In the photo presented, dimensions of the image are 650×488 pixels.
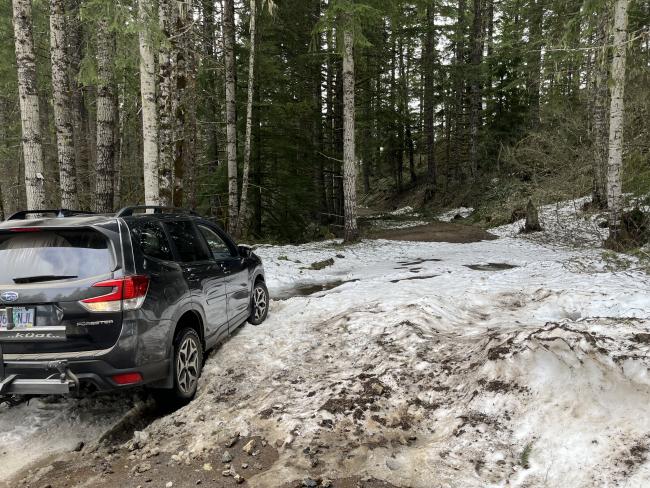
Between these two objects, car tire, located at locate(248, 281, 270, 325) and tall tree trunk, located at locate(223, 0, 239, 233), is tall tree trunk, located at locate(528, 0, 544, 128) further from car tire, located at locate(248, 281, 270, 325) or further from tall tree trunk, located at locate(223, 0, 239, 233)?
car tire, located at locate(248, 281, 270, 325)

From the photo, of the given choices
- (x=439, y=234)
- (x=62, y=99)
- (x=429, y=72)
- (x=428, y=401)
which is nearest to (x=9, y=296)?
(x=428, y=401)

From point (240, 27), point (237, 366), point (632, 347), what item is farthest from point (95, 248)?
point (240, 27)

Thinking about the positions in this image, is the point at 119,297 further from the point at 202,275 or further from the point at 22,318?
the point at 202,275

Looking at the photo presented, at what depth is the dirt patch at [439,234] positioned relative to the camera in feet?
57.7

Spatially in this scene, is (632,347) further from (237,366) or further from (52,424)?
(52,424)

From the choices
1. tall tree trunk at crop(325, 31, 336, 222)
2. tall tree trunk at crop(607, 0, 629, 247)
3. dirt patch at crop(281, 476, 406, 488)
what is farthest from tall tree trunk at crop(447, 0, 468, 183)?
dirt patch at crop(281, 476, 406, 488)

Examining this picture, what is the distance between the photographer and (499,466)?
3221mm

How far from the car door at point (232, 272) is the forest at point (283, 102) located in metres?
4.05

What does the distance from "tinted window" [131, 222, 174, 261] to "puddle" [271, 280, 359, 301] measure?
181 inches

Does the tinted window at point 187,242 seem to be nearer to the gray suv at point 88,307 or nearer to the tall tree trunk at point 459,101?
the gray suv at point 88,307

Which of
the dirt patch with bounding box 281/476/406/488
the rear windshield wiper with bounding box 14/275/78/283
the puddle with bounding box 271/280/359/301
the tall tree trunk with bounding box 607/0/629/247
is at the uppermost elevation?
the tall tree trunk with bounding box 607/0/629/247

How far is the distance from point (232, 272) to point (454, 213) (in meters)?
→ 23.0

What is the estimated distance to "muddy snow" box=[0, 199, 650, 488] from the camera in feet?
10.6

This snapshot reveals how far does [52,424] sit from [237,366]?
191cm
